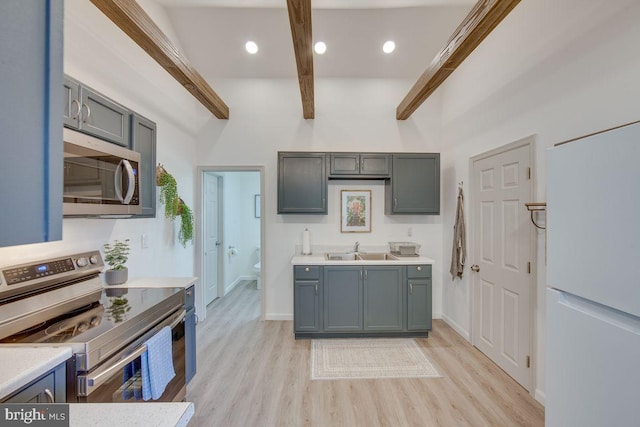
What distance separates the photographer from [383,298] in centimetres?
327

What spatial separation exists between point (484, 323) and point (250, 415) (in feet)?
8.12

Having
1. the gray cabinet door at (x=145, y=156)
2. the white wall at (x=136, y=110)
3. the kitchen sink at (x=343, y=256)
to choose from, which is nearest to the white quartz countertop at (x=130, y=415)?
the white wall at (x=136, y=110)

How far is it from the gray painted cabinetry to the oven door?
4.87 feet

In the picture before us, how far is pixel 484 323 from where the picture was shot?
2.91 metres

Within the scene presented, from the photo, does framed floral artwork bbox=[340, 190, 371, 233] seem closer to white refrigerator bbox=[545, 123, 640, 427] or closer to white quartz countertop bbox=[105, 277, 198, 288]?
white quartz countertop bbox=[105, 277, 198, 288]

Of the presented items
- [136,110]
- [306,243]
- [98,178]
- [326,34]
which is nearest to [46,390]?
[98,178]

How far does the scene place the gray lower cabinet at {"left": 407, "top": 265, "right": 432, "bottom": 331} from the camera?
129 inches

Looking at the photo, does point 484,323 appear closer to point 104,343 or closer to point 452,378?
point 452,378

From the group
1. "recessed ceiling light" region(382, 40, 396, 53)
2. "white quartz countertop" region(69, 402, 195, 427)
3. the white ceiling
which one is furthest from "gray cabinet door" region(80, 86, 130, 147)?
"recessed ceiling light" region(382, 40, 396, 53)

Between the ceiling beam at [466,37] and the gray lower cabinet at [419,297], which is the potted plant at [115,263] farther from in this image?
the ceiling beam at [466,37]

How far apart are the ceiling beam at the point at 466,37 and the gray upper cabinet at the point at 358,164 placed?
2.94 ft

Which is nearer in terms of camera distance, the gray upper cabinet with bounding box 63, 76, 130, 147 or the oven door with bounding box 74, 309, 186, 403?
the oven door with bounding box 74, 309, 186, 403

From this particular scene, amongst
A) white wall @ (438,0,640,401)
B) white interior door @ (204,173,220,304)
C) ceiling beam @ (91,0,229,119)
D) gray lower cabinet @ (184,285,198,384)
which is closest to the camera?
white wall @ (438,0,640,401)

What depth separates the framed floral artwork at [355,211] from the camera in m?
3.89
